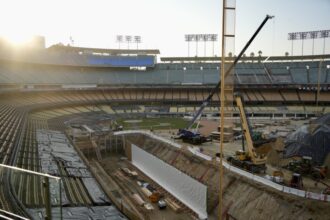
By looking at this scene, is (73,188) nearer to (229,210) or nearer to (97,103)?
(229,210)

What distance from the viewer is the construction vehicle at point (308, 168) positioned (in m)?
27.7

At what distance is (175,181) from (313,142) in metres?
15.8

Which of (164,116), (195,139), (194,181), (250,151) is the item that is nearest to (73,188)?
(194,181)

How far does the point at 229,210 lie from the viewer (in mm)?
25812

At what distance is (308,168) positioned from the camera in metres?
28.7

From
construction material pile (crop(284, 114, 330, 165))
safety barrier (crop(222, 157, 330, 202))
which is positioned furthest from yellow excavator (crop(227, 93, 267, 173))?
construction material pile (crop(284, 114, 330, 165))

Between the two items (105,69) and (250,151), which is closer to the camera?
(250,151)

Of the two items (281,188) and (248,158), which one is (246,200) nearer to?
(281,188)

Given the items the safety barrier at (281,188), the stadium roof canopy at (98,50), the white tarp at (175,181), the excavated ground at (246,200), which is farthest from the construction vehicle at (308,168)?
the stadium roof canopy at (98,50)

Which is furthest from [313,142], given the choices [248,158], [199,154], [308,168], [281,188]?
[199,154]

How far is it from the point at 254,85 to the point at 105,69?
148 ft

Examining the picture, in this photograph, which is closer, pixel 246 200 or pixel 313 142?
pixel 246 200

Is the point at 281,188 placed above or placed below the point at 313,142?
below

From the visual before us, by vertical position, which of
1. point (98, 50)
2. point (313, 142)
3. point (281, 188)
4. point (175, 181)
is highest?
point (98, 50)
